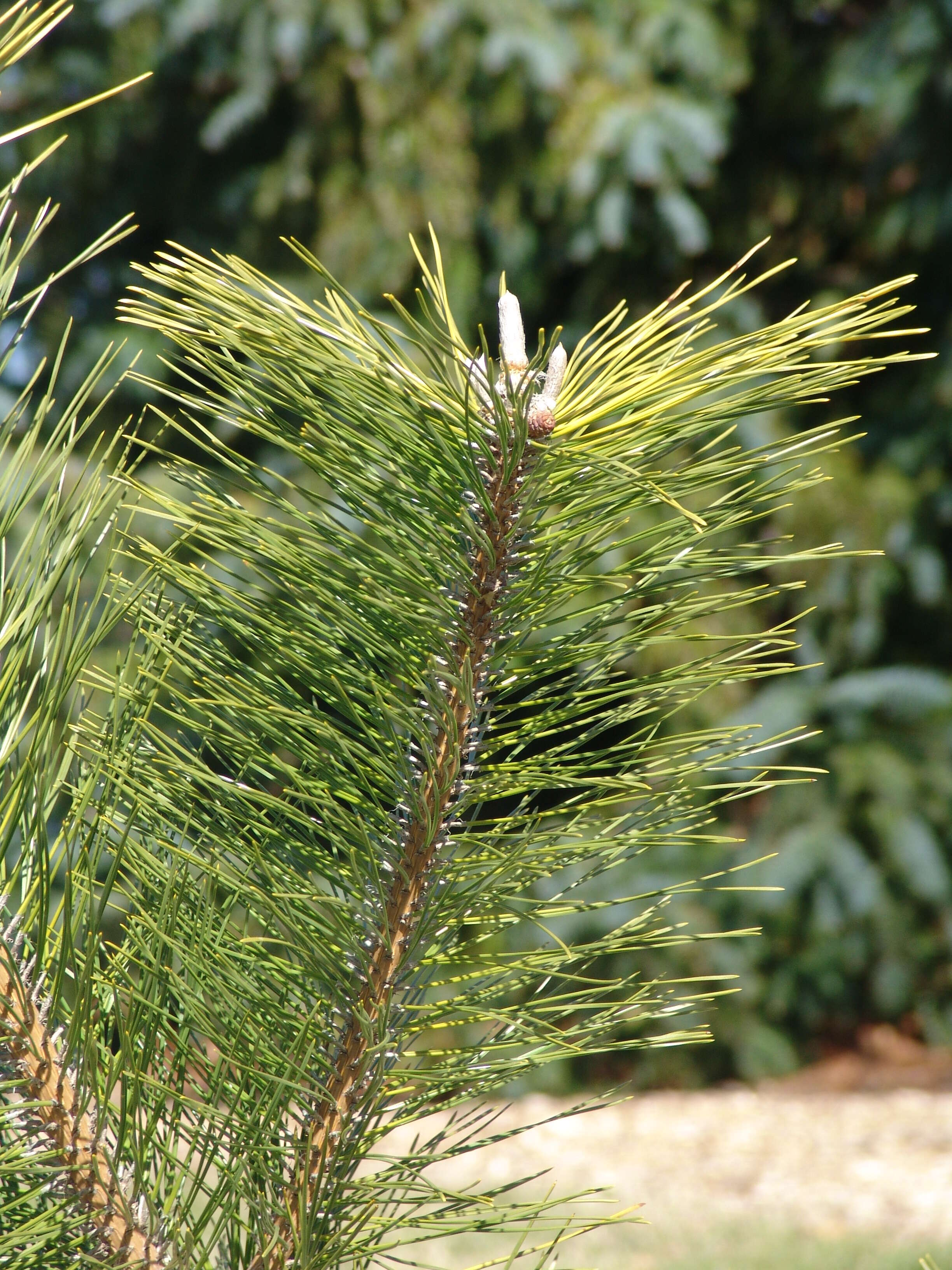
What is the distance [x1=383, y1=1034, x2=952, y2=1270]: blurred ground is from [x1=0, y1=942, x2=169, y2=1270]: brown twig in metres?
2.62

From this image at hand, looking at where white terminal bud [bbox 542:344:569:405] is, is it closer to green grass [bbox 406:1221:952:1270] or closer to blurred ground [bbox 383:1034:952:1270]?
blurred ground [bbox 383:1034:952:1270]

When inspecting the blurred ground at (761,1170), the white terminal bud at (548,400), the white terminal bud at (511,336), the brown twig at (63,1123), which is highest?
the white terminal bud at (511,336)

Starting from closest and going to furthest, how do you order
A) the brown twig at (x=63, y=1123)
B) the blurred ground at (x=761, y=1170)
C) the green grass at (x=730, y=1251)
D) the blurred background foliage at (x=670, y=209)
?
the brown twig at (x=63, y=1123) → the green grass at (x=730, y=1251) → the blurred ground at (x=761, y=1170) → the blurred background foliage at (x=670, y=209)

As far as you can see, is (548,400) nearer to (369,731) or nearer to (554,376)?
(554,376)

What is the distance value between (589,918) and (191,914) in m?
3.76

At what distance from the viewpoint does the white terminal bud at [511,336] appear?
0.65 metres

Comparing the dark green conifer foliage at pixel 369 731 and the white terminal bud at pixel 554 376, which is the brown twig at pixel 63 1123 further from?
the white terminal bud at pixel 554 376

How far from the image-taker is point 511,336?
25.9 inches

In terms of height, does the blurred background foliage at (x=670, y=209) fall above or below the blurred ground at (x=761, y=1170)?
above

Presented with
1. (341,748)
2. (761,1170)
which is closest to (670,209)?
(761,1170)

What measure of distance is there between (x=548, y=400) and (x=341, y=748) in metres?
0.26

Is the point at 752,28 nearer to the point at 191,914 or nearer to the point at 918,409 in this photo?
the point at 918,409

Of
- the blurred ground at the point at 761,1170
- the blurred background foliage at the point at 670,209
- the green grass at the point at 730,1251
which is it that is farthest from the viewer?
the blurred background foliage at the point at 670,209

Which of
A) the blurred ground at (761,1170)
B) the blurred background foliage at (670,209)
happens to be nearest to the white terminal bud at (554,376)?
the blurred ground at (761,1170)
